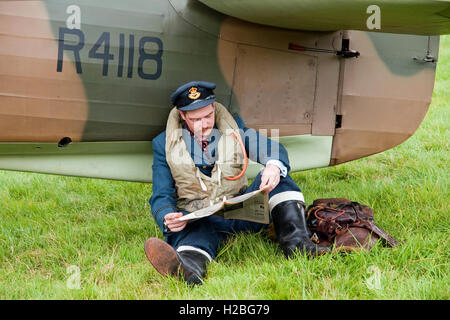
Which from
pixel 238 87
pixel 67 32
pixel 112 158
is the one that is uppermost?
pixel 67 32

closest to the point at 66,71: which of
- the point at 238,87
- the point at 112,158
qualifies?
the point at 112,158

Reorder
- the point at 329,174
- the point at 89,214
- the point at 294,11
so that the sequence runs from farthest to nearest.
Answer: the point at 329,174, the point at 89,214, the point at 294,11

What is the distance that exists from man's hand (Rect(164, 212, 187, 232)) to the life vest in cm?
35

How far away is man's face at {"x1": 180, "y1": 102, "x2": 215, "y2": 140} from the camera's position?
12.5ft

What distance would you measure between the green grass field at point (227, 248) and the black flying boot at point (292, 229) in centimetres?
9

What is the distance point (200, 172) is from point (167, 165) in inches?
10.1

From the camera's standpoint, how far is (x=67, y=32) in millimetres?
3863

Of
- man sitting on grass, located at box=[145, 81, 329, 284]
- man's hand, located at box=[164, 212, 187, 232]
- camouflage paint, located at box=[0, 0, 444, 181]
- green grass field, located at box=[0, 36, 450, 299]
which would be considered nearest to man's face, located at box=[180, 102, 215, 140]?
man sitting on grass, located at box=[145, 81, 329, 284]

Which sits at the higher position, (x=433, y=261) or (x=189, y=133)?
(x=189, y=133)

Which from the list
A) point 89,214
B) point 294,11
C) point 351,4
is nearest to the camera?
point 351,4

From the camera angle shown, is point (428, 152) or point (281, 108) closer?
point (281, 108)

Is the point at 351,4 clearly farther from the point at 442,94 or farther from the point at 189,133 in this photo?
the point at 442,94

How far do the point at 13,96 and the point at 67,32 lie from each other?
58 centimetres

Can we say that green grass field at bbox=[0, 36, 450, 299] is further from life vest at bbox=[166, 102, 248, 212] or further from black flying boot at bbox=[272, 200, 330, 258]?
life vest at bbox=[166, 102, 248, 212]
